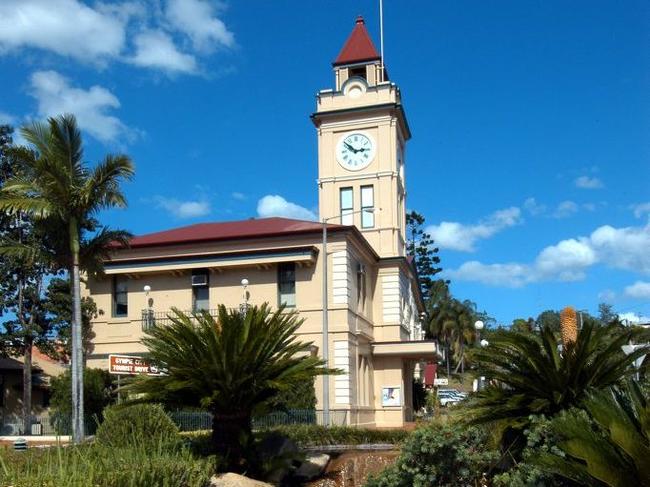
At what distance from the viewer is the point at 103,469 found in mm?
10188

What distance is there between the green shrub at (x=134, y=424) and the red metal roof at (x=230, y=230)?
18.3 metres

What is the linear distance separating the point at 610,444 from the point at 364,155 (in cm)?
3643

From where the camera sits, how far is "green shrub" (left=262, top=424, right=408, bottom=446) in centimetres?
1969

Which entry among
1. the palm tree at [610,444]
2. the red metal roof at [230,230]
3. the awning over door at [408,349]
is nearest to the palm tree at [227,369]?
the palm tree at [610,444]

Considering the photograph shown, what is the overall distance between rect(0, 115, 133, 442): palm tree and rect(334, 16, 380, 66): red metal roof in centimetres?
2242

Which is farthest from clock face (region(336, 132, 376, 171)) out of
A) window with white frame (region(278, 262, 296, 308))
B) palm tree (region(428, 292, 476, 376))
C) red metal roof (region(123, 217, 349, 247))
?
palm tree (region(428, 292, 476, 376))

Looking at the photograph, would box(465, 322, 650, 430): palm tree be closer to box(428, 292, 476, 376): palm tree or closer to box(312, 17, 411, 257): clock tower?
box(312, 17, 411, 257): clock tower

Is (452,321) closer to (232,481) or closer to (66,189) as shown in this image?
(66,189)

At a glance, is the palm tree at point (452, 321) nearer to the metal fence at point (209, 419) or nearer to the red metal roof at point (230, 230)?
the red metal roof at point (230, 230)

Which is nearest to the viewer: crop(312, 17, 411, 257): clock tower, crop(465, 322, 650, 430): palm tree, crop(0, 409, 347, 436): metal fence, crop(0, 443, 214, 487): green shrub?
crop(0, 443, 214, 487): green shrub

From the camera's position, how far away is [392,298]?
135ft

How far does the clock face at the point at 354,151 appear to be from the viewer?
42750 mm

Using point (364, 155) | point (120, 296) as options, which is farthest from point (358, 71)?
point (120, 296)

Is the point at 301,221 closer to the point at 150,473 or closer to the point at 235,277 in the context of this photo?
the point at 235,277
